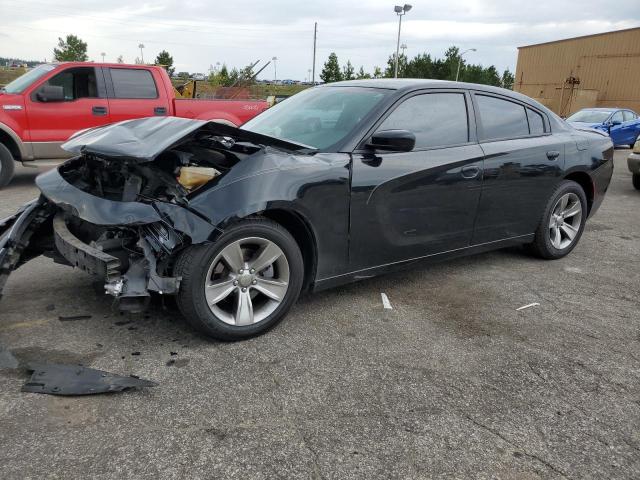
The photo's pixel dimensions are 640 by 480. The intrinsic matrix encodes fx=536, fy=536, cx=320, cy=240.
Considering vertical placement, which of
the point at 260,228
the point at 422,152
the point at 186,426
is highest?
the point at 422,152

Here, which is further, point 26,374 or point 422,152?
point 422,152

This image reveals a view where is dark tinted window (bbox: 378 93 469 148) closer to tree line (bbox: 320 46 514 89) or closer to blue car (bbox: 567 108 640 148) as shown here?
blue car (bbox: 567 108 640 148)

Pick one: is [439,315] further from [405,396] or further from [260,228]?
[260,228]

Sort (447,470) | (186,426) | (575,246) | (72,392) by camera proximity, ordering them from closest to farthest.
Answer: (447,470) < (186,426) < (72,392) < (575,246)

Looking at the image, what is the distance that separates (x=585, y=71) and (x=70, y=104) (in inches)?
1349

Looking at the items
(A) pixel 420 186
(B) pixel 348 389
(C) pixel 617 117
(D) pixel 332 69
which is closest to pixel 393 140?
(A) pixel 420 186

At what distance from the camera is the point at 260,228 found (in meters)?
3.22

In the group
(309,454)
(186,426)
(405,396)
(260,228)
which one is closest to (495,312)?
(405,396)

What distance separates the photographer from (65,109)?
27.0 feet

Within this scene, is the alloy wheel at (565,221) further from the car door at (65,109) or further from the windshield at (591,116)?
the windshield at (591,116)

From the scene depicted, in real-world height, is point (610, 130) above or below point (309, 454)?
above

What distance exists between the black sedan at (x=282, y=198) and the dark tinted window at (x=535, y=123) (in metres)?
0.18

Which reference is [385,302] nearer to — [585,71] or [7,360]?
[7,360]

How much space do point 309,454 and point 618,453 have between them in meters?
1.38
